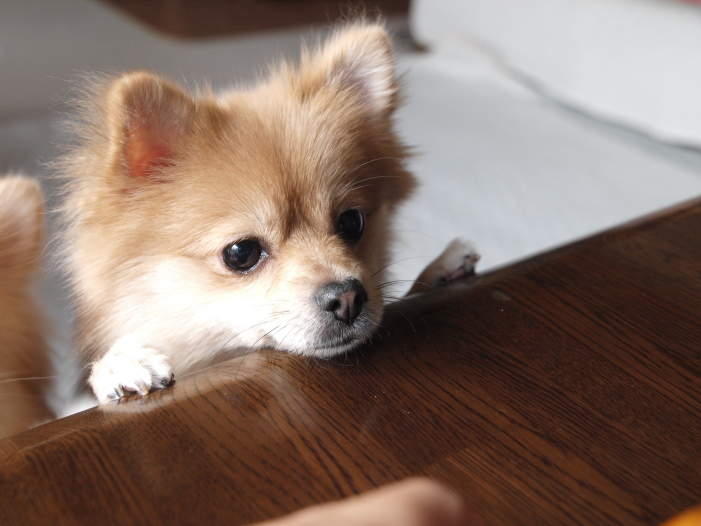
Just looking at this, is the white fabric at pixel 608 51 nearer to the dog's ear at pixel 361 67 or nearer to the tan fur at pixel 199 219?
the dog's ear at pixel 361 67

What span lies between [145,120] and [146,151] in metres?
0.07

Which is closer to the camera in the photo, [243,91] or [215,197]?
[215,197]

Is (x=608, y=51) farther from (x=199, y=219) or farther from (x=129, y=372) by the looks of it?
(x=129, y=372)

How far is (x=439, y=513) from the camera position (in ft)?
1.74

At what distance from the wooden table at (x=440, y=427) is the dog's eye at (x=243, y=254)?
0.34 meters

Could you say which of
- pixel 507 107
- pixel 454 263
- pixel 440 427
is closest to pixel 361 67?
pixel 454 263

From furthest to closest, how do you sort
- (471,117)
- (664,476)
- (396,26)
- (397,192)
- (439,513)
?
(396,26) < (471,117) < (397,192) < (664,476) < (439,513)

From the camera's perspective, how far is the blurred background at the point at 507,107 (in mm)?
1912

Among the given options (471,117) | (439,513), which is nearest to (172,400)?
(439,513)

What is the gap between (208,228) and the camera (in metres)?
1.18

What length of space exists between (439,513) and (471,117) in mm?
2203

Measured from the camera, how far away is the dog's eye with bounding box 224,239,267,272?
1202mm

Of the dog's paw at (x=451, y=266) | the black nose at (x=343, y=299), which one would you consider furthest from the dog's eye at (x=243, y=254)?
the dog's paw at (x=451, y=266)

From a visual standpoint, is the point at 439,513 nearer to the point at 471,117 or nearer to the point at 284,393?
the point at 284,393
